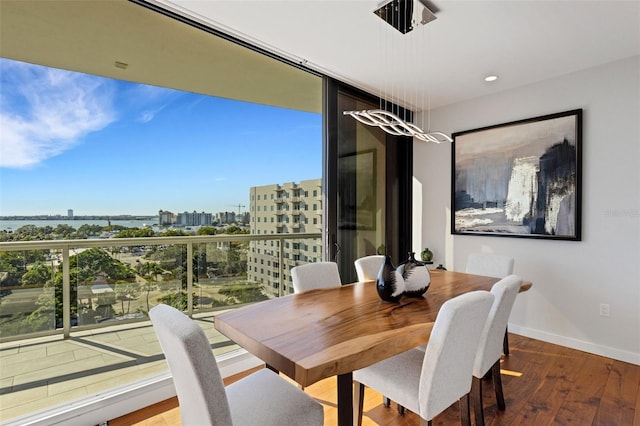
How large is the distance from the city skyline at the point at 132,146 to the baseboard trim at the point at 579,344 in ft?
9.19

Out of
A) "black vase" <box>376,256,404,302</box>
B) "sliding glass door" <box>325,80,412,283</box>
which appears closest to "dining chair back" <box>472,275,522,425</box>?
"black vase" <box>376,256,404,302</box>

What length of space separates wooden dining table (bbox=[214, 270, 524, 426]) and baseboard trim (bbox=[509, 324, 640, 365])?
1.98 m

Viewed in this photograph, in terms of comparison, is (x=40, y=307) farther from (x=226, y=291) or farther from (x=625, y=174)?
(x=625, y=174)

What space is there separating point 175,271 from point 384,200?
8.34 feet

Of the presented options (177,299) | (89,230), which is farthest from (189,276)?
(89,230)

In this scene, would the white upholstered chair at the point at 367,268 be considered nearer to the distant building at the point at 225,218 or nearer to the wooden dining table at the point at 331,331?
the wooden dining table at the point at 331,331

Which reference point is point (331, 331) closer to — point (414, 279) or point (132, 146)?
point (414, 279)

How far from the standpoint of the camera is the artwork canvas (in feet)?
10.3

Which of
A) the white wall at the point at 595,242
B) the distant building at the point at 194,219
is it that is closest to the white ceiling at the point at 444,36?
the white wall at the point at 595,242

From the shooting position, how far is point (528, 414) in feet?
6.85

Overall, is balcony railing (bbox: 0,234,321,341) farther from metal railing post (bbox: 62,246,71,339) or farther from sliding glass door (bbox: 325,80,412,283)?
sliding glass door (bbox: 325,80,412,283)

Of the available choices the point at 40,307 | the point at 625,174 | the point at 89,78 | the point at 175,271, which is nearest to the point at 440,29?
the point at 625,174

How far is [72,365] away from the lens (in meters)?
2.50

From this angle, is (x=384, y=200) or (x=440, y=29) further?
(x=384, y=200)
